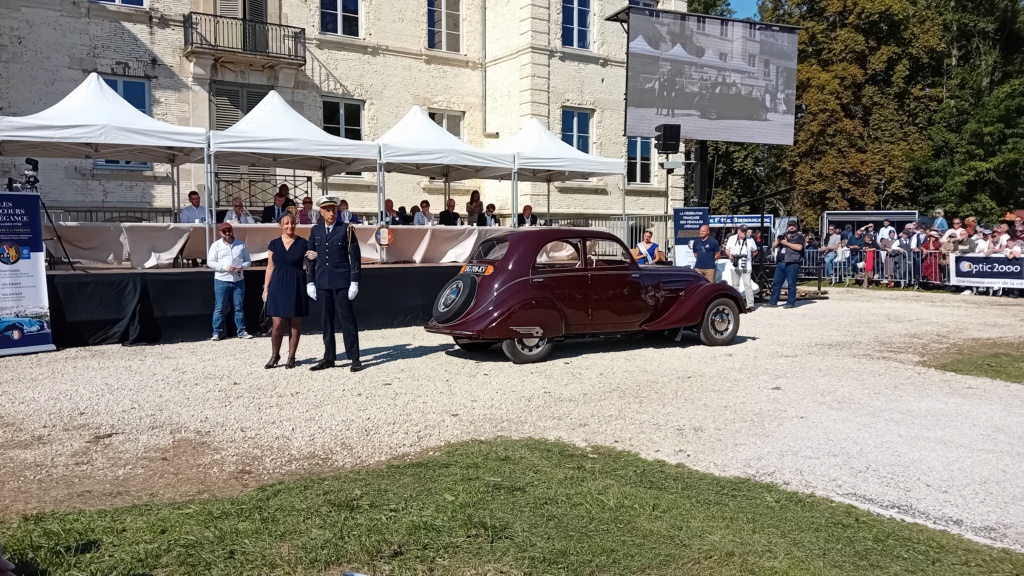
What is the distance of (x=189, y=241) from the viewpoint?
13383mm

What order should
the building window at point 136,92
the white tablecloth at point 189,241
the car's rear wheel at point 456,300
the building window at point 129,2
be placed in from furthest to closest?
the building window at point 136,92 < the building window at point 129,2 < the white tablecloth at point 189,241 < the car's rear wheel at point 456,300

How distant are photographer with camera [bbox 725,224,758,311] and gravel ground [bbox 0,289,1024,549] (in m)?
5.39

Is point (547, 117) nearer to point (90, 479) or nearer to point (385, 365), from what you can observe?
point (385, 365)

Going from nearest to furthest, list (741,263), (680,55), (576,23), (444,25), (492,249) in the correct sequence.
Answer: (492,249) → (741,263) → (680,55) → (444,25) → (576,23)

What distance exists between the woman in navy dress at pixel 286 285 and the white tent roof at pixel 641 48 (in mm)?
14629

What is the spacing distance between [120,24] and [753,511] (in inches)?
817

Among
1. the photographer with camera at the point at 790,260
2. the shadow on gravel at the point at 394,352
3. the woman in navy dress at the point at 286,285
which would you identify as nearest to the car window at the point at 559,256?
the shadow on gravel at the point at 394,352

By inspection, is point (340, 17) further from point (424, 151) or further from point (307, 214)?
point (307, 214)

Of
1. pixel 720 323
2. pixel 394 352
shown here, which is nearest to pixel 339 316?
pixel 394 352

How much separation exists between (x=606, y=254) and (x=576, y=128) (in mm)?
16685

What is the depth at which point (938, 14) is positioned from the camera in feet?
132

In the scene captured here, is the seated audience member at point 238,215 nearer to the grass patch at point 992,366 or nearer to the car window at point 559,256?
the car window at point 559,256

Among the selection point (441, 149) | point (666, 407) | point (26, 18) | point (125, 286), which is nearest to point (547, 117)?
point (441, 149)

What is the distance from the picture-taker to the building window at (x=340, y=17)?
2294 cm
